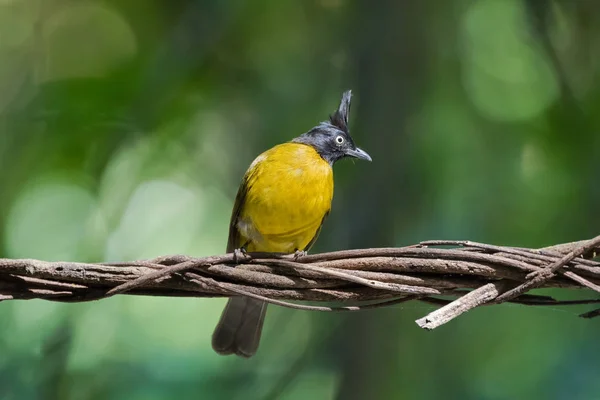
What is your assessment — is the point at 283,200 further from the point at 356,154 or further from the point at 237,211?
the point at 356,154

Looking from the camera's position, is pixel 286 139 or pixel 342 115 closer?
pixel 342 115

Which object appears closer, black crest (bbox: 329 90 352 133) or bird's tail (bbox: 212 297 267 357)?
bird's tail (bbox: 212 297 267 357)

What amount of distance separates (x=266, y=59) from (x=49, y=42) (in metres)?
1.00

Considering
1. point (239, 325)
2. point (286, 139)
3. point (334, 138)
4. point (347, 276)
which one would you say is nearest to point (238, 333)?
point (239, 325)

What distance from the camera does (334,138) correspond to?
265 cm

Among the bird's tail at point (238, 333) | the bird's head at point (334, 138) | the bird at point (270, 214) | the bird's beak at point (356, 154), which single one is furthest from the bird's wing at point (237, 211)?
the bird's beak at point (356, 154)

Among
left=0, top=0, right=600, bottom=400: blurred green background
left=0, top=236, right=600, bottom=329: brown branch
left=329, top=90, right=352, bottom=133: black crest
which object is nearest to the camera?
left=0, top=236, right=600, bottom=329: brown branch

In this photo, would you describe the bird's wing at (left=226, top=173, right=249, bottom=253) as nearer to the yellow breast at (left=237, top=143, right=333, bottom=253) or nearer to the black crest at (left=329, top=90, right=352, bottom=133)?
the yellow breast at (left=237, top=143, right=333, bottom=253)

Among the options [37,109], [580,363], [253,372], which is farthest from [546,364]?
[37,109]

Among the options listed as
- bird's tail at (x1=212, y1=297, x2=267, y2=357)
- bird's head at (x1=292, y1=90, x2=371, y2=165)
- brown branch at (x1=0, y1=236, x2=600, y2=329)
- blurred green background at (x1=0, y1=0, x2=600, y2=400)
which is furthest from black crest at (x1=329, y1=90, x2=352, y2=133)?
brown branch at (x1=0, y1=236, x2=600, y2=329)

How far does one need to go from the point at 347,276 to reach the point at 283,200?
37.4 inches

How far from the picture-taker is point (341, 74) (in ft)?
11.2

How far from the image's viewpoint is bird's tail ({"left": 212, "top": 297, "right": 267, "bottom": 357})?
2.31 metres

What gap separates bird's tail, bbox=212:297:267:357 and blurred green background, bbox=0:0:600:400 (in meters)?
0.72
